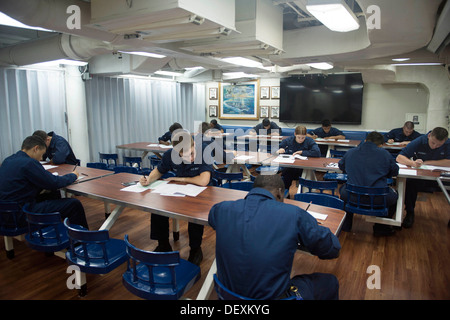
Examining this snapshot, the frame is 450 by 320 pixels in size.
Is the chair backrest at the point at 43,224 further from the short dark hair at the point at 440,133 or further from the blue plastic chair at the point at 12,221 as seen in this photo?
the short dark hair at the point at 440,133

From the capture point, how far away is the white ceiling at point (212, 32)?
265cm

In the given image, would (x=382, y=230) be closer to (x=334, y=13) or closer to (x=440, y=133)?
(x=440, y=133)

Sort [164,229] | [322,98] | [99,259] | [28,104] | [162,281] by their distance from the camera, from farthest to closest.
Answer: [322,98], [28,104], [164,229], [99,259], [162,281]

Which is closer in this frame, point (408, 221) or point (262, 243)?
point (262, 243)

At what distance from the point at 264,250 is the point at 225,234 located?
24cm

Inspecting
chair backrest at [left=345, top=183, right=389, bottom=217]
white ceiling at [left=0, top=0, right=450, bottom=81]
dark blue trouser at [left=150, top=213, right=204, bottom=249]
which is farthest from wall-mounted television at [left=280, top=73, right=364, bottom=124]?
dark blue trouser at [left=150, top=213, right=204, bottom=249]

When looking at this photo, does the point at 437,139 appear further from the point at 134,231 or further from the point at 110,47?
the point at 110,47

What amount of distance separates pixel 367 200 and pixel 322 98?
19.6ft

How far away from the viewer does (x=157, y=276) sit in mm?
2146

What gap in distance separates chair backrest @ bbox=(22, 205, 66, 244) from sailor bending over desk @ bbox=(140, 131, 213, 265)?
2.99 ft

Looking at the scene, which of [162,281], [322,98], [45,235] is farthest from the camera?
[322,98]

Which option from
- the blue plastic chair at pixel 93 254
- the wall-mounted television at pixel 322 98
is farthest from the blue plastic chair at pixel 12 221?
the wall-mounted television at pixel 322 98

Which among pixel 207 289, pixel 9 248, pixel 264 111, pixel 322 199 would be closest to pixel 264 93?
pixel 264 111

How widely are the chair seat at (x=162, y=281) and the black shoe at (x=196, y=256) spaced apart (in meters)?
1.02
